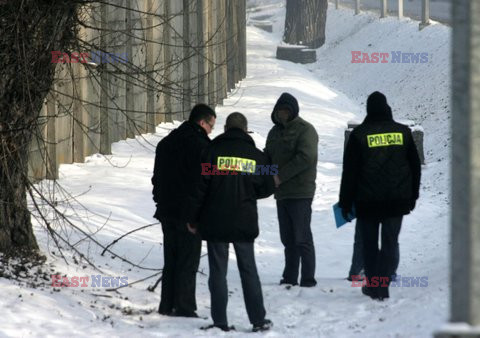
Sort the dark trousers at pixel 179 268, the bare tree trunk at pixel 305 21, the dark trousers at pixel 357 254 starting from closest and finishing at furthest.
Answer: the dark trousers at pixel 179 268, the dark trousers at pixel 357 254, the bare tree trunk at pixel 305 21

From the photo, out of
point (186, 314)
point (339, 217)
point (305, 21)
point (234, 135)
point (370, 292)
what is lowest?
point (186, 314)

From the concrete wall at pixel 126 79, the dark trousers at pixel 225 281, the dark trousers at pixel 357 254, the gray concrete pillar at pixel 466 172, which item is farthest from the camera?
the dark trousers at pixel 357 254

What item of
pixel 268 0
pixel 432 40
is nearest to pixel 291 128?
pixel 432 40

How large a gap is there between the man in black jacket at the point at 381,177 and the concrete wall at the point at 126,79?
158cm

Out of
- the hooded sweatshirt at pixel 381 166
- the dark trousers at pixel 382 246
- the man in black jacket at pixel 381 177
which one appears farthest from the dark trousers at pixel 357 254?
the hooded sweatshirt at pixel 381 166

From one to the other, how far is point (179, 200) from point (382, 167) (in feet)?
5.78

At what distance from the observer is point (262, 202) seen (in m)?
15.1

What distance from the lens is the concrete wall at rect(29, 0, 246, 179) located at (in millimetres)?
9633

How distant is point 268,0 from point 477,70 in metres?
76.2

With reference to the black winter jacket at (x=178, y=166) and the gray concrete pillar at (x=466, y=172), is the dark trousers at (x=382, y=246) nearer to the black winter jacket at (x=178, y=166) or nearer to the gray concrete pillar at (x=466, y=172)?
A: the black winter jacket at (x=178, y=166)

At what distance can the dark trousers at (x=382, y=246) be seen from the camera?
9.00 meters

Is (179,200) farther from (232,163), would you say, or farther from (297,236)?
(297,236)

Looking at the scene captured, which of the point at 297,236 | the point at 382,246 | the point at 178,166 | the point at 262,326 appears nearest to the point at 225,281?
the point at 262,326

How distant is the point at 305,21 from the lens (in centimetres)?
4159
